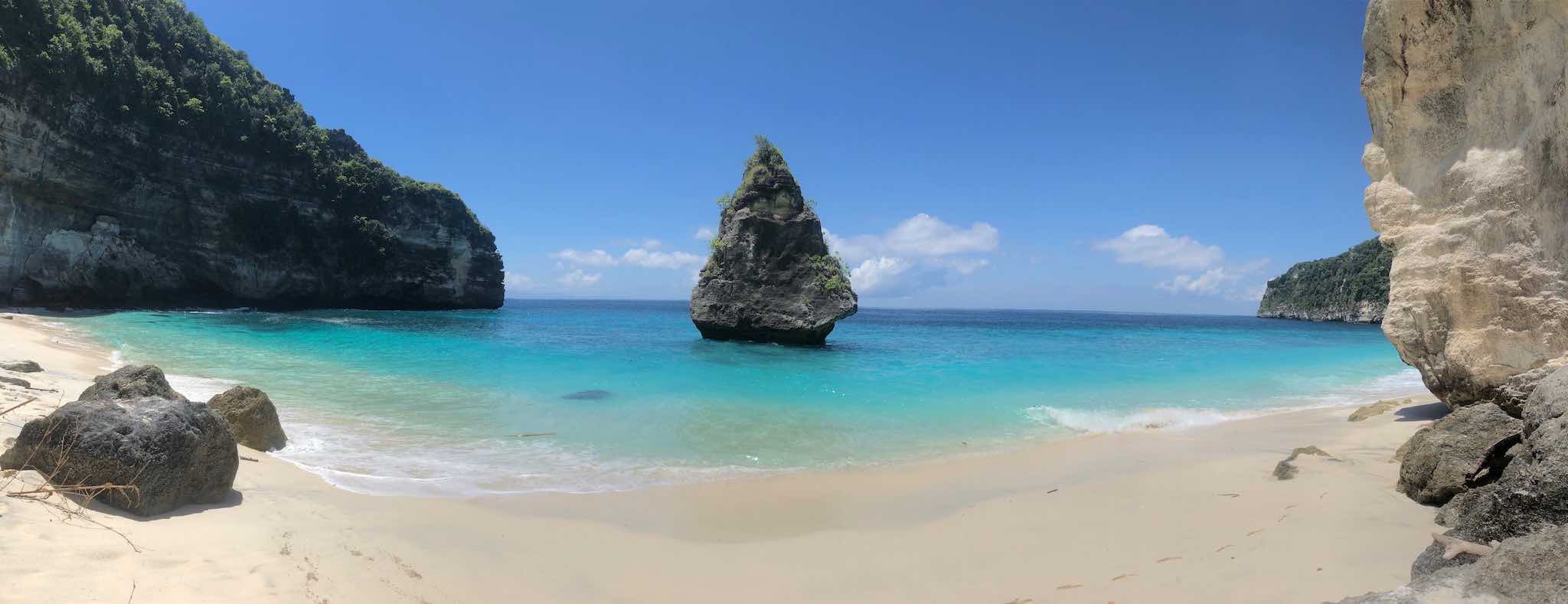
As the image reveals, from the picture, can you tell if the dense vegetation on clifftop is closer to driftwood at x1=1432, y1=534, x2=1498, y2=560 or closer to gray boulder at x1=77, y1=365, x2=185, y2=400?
gray boulder at x1=77, y1=365, x2=185, y2=400

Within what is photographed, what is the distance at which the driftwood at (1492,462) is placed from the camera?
4.49 metres

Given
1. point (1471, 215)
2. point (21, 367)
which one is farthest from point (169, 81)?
point (1471, 215)

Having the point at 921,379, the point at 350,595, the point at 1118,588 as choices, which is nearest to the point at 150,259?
the point at 921,379

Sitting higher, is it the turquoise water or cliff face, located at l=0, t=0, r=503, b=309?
cliff face, located at l=0, t=0, r=503, b=309

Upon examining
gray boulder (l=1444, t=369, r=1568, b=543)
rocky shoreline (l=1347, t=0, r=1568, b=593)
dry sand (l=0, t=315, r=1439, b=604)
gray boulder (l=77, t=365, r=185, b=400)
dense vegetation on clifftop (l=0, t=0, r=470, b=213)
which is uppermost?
dense vegetation on clifftop (l=0, t=0, r=470, b=213)

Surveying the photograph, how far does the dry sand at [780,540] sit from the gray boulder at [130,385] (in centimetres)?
63

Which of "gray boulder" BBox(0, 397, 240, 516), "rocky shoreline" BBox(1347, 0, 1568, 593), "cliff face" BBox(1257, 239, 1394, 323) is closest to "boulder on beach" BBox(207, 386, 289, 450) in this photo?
"gray boulder" BBox(0, 397, 240, 516)

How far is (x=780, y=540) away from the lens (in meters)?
5.41

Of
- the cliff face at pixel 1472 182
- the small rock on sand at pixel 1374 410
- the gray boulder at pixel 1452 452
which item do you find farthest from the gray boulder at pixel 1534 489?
the small rock on sand at pixel 1374 410

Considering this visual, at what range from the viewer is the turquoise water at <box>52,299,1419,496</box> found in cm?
803

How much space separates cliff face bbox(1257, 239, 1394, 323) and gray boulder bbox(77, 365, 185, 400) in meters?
98.6

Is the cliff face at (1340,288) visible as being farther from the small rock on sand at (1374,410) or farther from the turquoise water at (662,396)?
the small rock on sand at (1374,410)

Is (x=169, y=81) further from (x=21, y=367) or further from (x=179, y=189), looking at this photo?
(x=21, y=367)

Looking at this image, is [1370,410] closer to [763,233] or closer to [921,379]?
[921,379]
